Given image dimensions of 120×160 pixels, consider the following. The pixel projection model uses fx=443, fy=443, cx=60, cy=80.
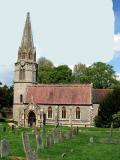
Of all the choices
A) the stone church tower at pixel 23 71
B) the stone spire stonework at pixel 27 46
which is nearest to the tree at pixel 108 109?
the stone church tower at pixel 23 71

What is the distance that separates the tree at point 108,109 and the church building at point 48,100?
10.3 feet

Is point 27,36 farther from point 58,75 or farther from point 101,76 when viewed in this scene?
point 101,76

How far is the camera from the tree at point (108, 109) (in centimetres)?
6738

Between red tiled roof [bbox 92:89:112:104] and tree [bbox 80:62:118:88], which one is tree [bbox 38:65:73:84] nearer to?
tree [bbox 80:62:118:88]

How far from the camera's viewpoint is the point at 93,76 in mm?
98375

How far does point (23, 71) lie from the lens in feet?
252

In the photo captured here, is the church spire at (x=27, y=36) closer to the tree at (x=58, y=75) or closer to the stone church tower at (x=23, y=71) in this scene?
the stone church tower at (x=23, y=71)

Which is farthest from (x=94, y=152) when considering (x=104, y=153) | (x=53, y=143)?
(x=53, y=143)

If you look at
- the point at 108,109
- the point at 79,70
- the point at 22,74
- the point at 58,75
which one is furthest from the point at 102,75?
the point at 108,109

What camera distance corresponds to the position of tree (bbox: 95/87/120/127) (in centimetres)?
6738

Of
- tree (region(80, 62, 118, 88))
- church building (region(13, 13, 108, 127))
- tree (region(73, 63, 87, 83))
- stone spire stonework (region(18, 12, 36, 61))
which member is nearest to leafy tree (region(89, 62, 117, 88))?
tree (region(80, 62, 118, 88))

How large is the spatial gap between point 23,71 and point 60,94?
26.2 feet

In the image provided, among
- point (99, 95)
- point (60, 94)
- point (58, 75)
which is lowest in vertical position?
point (99, 95)

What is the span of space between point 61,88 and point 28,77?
20.5ft
